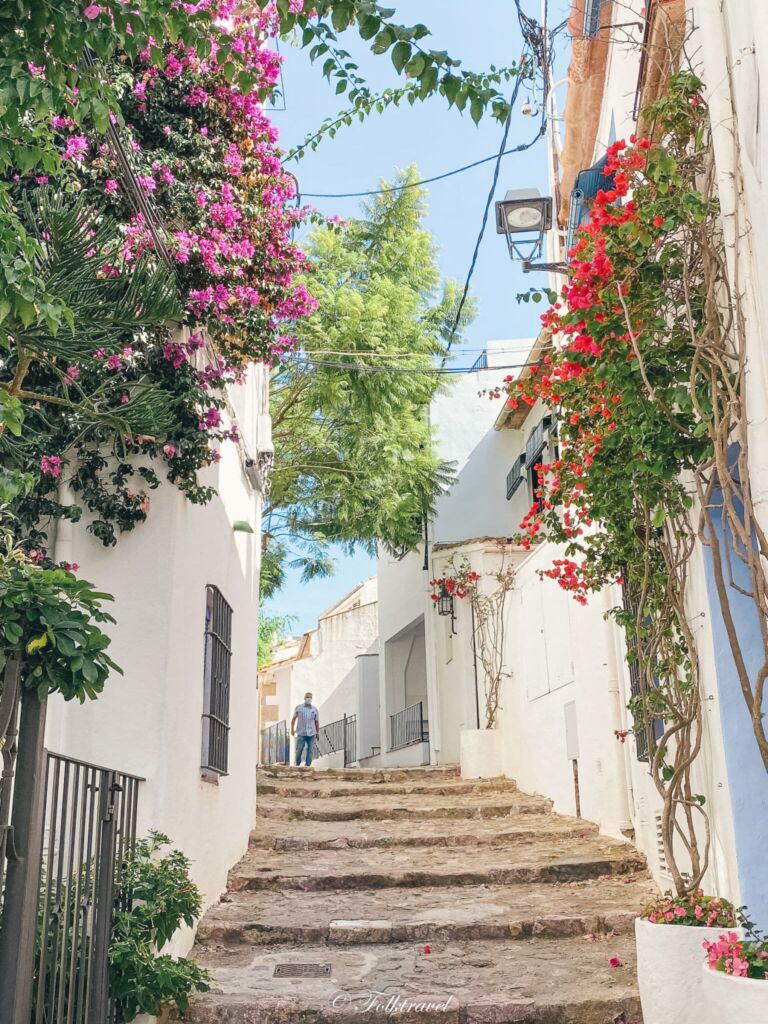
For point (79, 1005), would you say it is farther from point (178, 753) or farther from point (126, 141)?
point (126, 141)

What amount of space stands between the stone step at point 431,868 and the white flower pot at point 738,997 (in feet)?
14.8

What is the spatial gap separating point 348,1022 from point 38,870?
7.72ft

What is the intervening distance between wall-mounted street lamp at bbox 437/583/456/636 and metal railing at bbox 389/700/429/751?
2.72 metres

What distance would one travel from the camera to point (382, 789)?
11.9 metres

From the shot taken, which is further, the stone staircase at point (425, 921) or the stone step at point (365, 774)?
the stone step at point (365, 774)

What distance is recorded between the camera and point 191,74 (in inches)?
244

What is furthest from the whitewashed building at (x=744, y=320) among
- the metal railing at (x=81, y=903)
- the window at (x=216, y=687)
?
the window at (x=216, y=687)

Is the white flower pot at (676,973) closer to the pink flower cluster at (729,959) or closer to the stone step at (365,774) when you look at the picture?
the pink flower cluster at (729,959)

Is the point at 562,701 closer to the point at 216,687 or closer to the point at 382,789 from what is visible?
the point at 382,789

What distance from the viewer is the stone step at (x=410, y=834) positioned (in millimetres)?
8945

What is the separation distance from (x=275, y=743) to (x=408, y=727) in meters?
10.9

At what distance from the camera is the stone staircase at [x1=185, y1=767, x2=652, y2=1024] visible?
16.8 ft

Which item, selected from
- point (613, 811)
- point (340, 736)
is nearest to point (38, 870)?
point (613, 811)

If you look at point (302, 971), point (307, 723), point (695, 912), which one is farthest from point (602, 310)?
point (307, 723)
